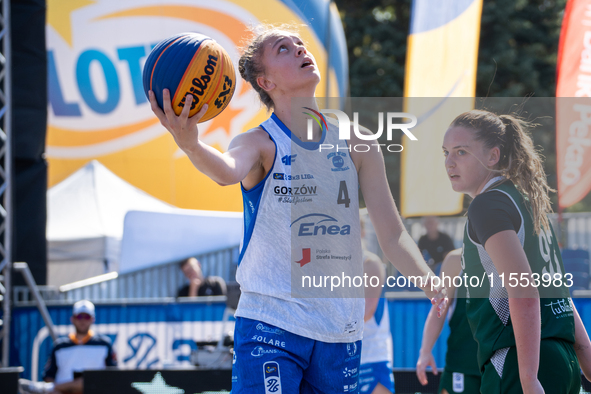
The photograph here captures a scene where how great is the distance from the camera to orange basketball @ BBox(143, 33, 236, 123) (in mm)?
2330

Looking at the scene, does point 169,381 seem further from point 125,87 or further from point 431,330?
point 125,87

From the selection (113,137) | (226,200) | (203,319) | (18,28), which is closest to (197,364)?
(203,319)

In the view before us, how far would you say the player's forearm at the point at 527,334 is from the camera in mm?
2391

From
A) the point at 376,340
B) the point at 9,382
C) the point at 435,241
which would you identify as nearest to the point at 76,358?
the point at 9,382

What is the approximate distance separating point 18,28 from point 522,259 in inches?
274

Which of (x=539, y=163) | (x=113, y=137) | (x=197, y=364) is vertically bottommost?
(x=197, y=364)

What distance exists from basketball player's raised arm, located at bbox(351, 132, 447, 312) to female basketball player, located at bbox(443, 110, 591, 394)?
0.30 metres

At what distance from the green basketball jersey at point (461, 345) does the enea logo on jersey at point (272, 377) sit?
211 centimetres

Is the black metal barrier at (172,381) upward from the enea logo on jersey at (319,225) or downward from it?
downward

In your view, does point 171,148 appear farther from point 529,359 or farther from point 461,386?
point 529,359

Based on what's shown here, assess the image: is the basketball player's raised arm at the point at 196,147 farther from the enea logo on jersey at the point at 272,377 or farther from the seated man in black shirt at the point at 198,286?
the seated man in black shirt at the point at 198,286

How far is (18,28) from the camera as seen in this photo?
7.44 m

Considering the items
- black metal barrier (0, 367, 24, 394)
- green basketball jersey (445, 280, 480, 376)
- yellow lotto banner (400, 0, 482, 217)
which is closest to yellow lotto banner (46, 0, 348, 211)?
yellow lotto banner (400, 0, 482, 217)

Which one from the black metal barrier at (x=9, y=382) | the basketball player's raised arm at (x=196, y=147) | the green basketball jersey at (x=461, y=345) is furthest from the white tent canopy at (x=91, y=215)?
the basketball player's raised arm at (x=196, y=147)
